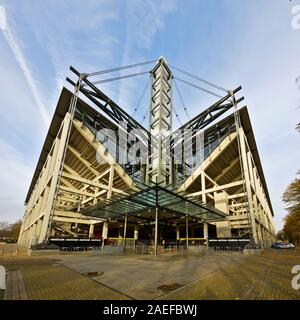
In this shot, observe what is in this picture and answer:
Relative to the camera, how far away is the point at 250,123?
31.6 meters

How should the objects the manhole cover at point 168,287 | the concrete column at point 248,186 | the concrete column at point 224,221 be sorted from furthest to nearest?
1. the concrete column at point 224,221
2. the concrete column at point 248,186
3. the manhole cover at point 168,287

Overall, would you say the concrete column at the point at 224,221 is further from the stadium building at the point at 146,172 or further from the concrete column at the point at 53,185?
the concrete column at the point at 53,185

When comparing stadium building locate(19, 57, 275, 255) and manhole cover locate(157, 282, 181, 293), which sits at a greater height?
stadium building locate(19, 57, 275, 255)

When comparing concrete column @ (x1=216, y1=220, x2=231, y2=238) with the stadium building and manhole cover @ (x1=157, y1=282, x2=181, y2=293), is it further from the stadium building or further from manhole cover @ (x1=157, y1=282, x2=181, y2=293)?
manhole cover @ (x1=157, y1=282, x2=181, y2=293)

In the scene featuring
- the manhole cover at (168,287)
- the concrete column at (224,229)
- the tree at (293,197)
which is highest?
the tree at (293,197)

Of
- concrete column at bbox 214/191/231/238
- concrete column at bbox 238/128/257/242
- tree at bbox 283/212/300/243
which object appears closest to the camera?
concrete column at bbox 238/128/257/242

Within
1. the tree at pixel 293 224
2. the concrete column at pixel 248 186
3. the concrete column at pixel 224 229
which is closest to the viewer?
the concrete column at pixel 248 186

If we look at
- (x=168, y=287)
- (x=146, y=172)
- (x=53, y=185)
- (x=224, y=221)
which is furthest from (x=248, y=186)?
(x=53, y=185)

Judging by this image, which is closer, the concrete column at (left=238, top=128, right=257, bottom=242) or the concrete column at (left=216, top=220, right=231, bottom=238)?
the concrete column at (left=238, top=128, right=257, bottom=242)

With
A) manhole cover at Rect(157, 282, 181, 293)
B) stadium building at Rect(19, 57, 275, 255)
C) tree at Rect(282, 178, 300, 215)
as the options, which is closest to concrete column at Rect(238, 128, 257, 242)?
stadium building at Rect(19, 57, 275, 255)

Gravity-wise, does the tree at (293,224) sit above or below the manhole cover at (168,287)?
above

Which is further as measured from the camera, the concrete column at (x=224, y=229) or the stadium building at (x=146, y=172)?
the concrete column at (x=224, y=229)

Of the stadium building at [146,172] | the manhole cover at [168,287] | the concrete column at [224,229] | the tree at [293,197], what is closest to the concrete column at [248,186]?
the stadium building at [146,172]
